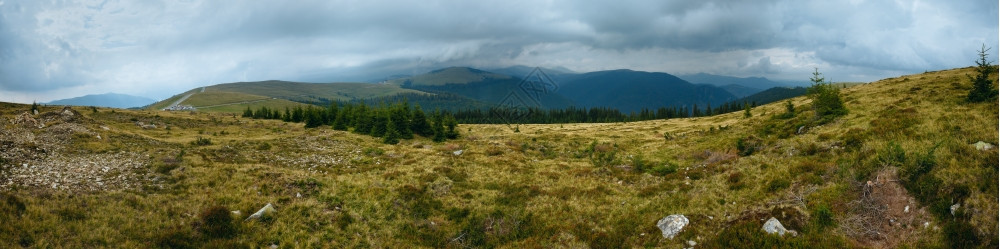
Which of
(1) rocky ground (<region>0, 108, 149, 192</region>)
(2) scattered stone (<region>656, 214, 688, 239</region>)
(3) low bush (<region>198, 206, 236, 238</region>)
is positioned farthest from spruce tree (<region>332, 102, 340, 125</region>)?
(2) scattered stone (<region>656, 214, 688, 239</region>)

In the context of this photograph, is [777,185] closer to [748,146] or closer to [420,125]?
[748,146]

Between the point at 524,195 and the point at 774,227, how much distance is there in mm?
10989

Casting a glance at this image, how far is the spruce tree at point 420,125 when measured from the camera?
162 feet

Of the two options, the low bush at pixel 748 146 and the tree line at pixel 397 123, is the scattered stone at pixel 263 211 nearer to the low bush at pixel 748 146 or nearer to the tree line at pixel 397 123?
the tree line at pixel 397 123

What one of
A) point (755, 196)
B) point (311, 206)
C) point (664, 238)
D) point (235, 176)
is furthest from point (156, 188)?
point (755, 196)

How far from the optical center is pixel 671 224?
1414 centimetres

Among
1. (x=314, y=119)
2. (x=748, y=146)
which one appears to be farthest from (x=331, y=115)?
(x=748, y=146)

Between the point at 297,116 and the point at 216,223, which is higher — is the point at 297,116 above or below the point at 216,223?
above

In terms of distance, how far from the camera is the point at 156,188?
16.9 metres

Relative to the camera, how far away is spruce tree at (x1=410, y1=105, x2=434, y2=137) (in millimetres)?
49469

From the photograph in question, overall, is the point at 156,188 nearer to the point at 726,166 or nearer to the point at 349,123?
the point at 726,166

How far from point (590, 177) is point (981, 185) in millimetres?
15264

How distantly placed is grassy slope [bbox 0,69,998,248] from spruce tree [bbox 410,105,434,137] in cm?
2253

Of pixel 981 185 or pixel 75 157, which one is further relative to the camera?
pixel 75 157
